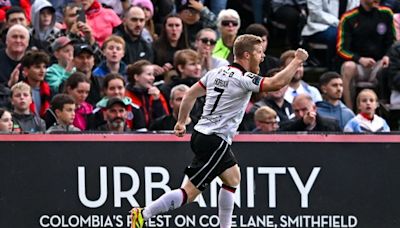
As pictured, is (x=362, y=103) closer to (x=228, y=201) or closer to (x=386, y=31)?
(x=386, y=31)

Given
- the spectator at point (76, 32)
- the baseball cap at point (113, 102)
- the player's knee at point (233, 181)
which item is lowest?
the player's knee at point (233, 181)

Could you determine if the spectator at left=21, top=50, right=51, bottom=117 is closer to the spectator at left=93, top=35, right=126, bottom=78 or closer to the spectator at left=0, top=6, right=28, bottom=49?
the spectator at left=93, top=35, right=126, bottom=78

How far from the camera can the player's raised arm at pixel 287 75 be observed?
10.7 metres

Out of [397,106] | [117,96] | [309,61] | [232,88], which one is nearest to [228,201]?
[232,88]

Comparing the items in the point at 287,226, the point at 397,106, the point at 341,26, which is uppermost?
the point at 341,26

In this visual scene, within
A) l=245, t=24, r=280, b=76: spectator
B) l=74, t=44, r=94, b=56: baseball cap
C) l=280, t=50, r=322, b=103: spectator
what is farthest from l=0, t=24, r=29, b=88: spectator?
l=280, t=50, r=322, b=103: spectator

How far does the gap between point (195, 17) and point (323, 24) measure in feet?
5.37

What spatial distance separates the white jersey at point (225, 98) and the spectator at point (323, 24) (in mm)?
5216

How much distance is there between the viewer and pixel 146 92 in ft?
46.9

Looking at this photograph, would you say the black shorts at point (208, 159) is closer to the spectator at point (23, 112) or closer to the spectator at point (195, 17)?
the spectator at point (23, 112)

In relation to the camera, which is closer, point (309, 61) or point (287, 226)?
point (287, 226)

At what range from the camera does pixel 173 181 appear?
12711mm

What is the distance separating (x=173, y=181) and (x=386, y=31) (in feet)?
14.8

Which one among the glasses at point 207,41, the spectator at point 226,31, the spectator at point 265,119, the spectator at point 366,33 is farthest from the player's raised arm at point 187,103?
the spectator at point 366,33
